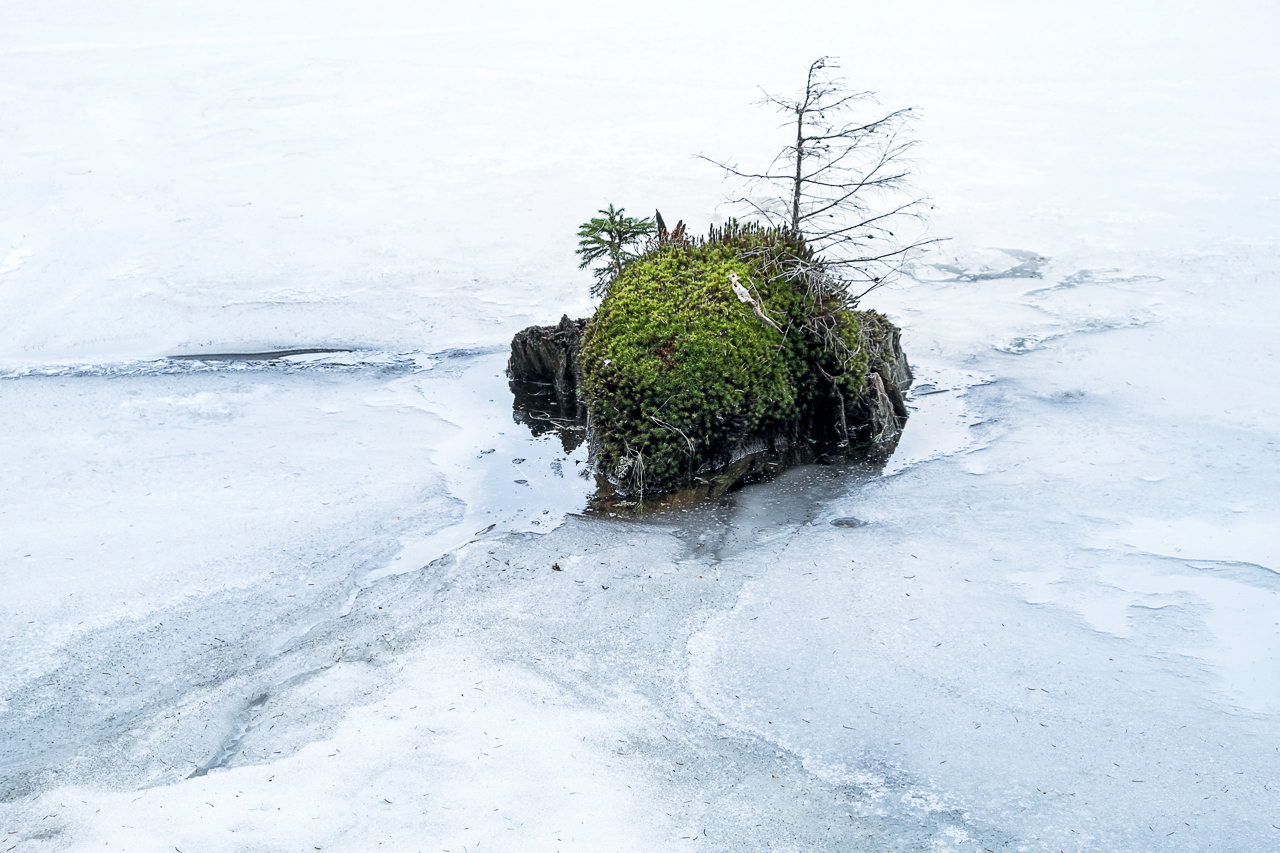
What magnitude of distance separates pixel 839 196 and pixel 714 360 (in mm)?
8723

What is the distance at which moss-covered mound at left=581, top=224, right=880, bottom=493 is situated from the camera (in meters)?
9.01

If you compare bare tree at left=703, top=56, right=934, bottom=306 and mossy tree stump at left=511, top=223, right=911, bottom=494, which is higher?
Answer: bare tree at left=703, top=56, right=934, bottom=306

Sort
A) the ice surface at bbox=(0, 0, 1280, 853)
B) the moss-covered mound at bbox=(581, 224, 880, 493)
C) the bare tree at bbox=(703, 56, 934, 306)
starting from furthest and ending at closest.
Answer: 1. the bare tree at bbox=(703, 56, 934, 306)
2. the moss-covered mound at bbox=(581, 224, 880, 493)
3. the ice surface at bbox=(0, 0, 1280, 853)

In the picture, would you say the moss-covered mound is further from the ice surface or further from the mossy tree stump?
the ice surface

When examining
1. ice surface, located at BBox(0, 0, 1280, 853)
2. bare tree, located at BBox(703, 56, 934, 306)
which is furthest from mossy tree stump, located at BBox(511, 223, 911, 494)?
ice surface, located at BBox(0, 0, 1280, 853)

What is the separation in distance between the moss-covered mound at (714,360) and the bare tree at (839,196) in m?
0.37

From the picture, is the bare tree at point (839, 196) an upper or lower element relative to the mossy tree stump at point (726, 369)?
upper

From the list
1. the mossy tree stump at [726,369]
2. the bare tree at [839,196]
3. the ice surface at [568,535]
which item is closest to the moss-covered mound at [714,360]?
the mossy tree stump at [726,369]

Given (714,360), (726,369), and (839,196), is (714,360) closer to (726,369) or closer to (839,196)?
(726,369)

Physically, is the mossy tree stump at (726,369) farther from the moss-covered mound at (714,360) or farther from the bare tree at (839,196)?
the bare tree at (839,196)

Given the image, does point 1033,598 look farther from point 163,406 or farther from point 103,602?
point 163,406

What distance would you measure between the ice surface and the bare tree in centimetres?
81

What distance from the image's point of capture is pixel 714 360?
912 cm

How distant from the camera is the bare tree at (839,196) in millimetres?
9570
